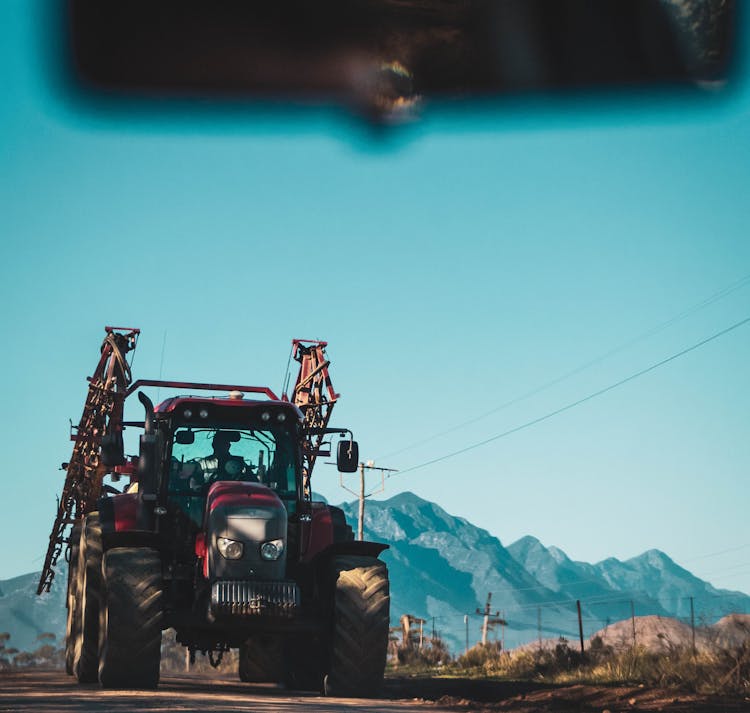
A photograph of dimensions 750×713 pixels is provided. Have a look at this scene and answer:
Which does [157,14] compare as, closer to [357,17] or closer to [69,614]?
[357,17]

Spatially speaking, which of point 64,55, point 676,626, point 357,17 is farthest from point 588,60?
point 676,626

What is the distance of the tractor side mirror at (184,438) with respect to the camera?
14703mm

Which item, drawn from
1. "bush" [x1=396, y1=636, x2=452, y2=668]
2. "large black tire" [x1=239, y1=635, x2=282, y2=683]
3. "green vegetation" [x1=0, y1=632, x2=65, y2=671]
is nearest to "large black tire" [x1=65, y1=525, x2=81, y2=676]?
"large black tire" [x1=239, y1=635, x2=282, y2=683]

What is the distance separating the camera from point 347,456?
47.4 ft

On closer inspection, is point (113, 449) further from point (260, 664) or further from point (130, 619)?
point (260, 664)

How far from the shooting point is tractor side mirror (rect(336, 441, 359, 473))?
14430 mm

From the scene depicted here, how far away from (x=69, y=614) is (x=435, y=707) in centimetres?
836

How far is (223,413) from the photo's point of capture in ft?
48.8

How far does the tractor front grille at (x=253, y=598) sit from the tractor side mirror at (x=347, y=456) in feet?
5.60

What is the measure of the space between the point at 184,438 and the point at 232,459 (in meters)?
0.63

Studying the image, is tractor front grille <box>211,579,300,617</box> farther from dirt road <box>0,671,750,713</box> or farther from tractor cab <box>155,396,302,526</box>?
tractor cab <box>155,396,302,526</box>

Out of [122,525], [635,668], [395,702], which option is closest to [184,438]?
[122,525]

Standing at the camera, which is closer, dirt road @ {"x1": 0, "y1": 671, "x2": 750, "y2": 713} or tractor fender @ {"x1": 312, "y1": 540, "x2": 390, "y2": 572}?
dirt road @ {"x1": 0, "y1": 671, "x2": 750, "y2": 713}

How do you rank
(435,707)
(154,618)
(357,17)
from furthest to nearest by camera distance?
1. (435,707)
2. (154,618)
3. (357,17)
